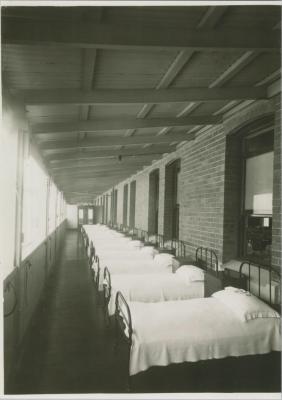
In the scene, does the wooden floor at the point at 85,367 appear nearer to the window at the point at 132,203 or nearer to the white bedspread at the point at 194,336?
the white bedspread at the point at 194,336

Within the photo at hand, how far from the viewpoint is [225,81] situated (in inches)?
141

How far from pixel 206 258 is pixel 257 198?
140 cm

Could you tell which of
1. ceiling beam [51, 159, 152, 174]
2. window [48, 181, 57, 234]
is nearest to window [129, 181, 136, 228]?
window [48, 181, 57, 234]

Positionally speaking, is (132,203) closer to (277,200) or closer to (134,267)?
(134,267)

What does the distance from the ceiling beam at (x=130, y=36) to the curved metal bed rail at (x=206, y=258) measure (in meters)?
3.25

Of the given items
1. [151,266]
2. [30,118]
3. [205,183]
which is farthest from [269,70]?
[151,266]

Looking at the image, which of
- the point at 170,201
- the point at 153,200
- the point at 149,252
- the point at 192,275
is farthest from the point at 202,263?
the point at 153,200

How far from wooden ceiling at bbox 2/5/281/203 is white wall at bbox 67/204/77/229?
25122 millimetres

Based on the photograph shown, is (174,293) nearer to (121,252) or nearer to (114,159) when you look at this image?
(121,252)

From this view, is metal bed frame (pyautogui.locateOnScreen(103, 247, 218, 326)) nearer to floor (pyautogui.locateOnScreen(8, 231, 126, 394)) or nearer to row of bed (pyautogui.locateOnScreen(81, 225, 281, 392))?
floor (pyautogui.locateOnScreen(8, 231, 126, 394))

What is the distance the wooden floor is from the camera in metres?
3.22

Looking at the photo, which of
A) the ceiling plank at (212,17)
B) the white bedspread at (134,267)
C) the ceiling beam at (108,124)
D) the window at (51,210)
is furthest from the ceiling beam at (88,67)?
the window at (51,210)

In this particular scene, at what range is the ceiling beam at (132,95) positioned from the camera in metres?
3.48

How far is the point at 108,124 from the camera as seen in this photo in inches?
186
